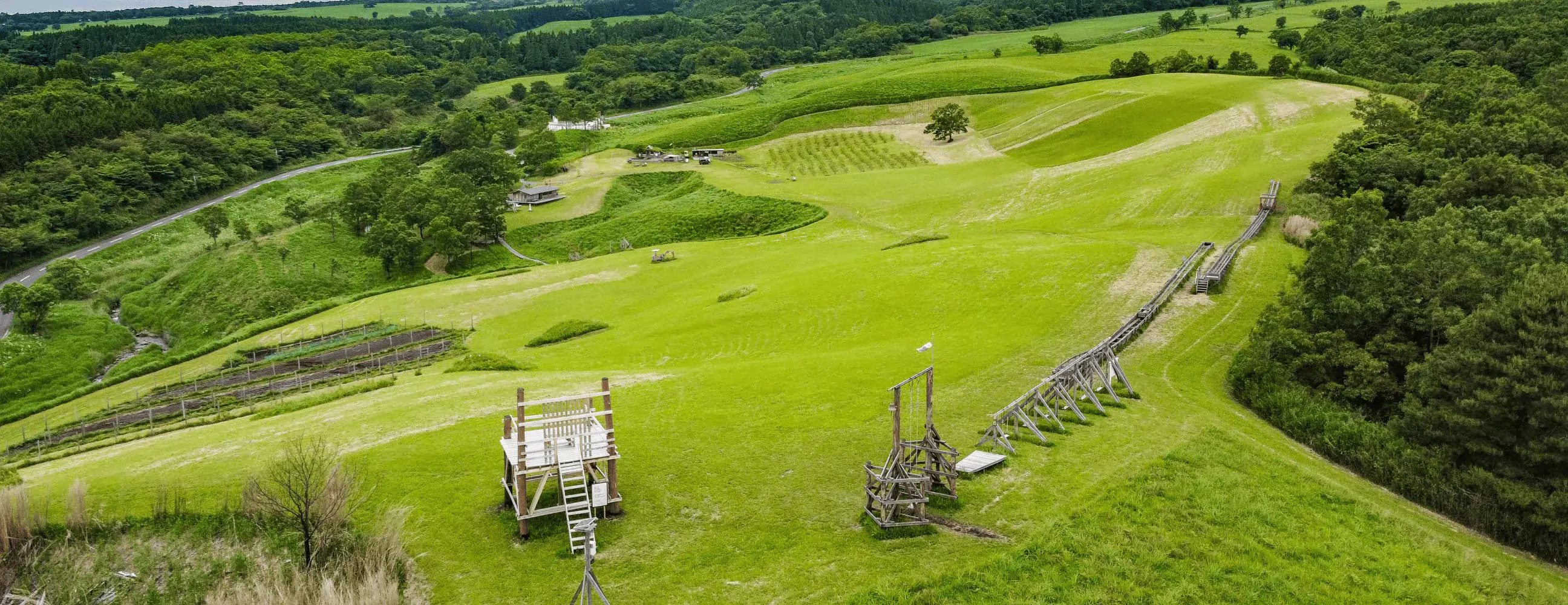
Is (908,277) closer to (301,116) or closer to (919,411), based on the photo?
(919,411)

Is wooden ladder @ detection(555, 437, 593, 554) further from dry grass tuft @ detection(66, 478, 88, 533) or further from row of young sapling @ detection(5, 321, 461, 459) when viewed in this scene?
row of young sapling @ detection(5, 321, 461, 459)

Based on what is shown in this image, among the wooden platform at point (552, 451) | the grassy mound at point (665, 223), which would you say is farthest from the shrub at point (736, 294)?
the wooden platform at point (552, 451)

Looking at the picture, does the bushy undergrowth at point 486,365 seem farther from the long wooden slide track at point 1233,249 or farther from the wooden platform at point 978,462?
the long wooden slide track at point 1233,249

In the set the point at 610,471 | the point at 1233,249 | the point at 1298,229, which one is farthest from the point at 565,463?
the point at 1298,229

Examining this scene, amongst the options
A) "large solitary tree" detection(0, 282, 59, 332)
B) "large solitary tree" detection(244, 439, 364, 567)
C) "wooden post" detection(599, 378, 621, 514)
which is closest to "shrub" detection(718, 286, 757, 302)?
"wooden post" detection(599, 378, 621, 514)

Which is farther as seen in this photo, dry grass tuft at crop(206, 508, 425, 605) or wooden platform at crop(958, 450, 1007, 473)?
wooden platform at crop(958, 450, 1007, 473)

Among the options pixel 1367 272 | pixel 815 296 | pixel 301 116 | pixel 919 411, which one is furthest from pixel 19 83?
pixel 1367 272
